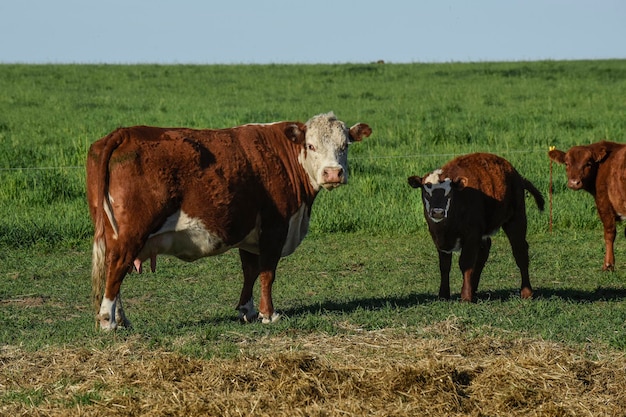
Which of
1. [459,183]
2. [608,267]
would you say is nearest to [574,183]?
[608,267]

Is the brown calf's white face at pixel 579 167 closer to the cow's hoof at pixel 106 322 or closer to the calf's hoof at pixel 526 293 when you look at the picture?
the calf's hoof at pixel 526 293

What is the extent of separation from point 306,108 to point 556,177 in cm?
1133

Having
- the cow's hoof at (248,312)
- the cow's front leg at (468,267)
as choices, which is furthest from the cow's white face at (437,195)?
the cow's hoof at (248,312)

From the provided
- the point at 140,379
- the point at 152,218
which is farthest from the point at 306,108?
the point at 140,379

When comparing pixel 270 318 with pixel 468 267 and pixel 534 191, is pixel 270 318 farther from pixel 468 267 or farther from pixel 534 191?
pixel 534 191

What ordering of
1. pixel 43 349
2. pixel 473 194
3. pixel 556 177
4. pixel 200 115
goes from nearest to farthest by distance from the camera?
pixel 43 349, pixel 473 194, pixel 556 177, pixel 200 115

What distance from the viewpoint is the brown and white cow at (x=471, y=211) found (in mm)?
10500

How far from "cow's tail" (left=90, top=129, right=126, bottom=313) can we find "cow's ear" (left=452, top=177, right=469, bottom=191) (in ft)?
12.0

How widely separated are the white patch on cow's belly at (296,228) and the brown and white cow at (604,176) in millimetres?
5210

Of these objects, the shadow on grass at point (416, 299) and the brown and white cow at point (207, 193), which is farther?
the shadow on grass at point (416, 299)

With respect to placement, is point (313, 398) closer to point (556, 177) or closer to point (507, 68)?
point (556, 177)

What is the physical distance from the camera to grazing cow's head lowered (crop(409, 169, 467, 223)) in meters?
10.4

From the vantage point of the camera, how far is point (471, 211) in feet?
34.9

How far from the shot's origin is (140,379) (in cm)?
660
